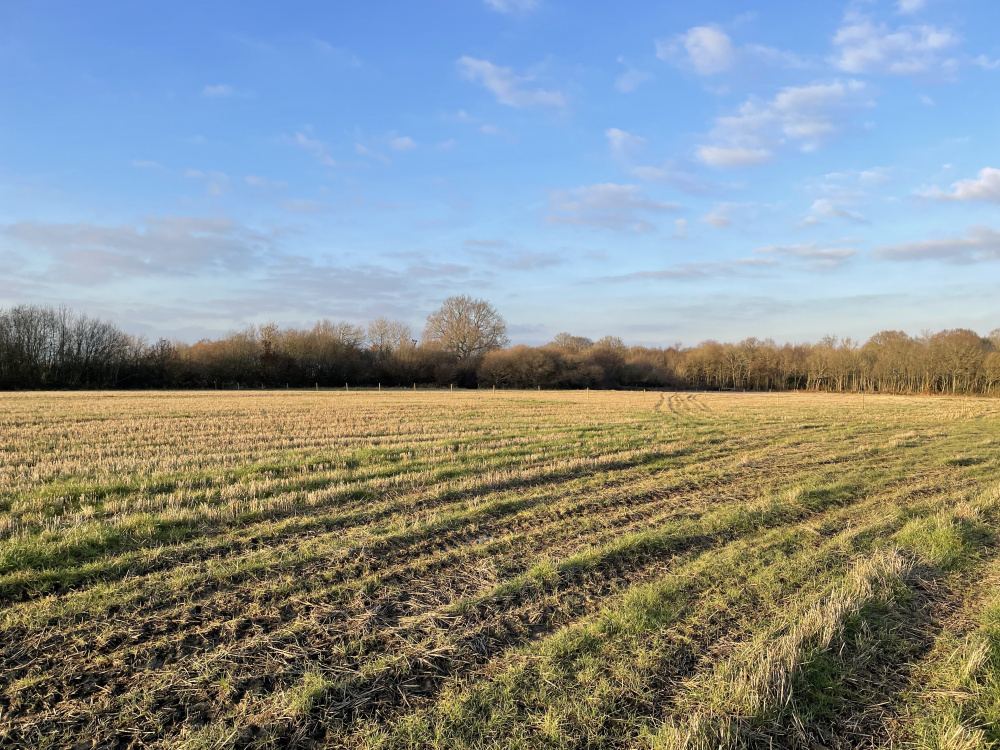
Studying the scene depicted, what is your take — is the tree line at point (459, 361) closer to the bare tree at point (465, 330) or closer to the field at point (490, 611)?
the bare tree at point (465, 330)

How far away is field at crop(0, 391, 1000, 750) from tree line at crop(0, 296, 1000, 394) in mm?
69606

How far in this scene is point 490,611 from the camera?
4.89 metres

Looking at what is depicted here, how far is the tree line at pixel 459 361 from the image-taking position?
65562 mm

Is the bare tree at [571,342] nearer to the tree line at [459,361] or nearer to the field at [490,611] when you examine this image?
the tree line at [459,361]

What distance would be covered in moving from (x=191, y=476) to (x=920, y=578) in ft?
38.9

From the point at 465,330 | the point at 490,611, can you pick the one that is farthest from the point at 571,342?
the point at 490,611

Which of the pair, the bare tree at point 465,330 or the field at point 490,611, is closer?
the field at point 490,611

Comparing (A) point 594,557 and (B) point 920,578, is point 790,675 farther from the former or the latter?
(B) point 920,578

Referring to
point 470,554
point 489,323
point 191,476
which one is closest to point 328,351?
point 489,323

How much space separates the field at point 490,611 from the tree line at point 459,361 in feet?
228

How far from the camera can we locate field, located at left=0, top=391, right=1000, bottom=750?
3459 millimetres

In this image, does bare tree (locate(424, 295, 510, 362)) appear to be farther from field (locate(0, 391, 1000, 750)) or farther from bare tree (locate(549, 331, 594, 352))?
field (locate(0, 391, 1000, 750))

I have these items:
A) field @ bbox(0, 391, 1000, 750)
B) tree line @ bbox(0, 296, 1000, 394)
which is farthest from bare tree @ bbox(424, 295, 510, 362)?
field @ bbox(0, 391, 1000, 750)

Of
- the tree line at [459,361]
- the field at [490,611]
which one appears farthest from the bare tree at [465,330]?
the field at [490,611]
